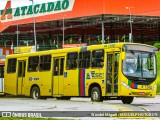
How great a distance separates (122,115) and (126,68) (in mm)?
7422

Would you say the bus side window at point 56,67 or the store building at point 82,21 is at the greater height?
the store building at point 82,21

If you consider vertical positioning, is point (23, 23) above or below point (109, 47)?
above

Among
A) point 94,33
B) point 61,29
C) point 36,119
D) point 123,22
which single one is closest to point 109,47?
point 36,119

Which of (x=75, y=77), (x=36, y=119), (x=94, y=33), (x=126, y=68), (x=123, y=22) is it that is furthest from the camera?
(x=94, y=33)

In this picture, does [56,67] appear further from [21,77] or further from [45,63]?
[21,77]

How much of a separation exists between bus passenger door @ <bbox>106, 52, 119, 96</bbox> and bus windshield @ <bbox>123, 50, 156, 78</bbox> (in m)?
0.54

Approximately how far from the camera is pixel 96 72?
2416 centimetres

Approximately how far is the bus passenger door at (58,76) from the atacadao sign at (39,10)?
155ft

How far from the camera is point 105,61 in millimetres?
23688

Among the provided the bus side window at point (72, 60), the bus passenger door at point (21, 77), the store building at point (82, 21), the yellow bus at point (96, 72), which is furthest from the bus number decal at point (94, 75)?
the store building at point (82, 21)

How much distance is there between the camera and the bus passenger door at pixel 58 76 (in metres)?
26.8

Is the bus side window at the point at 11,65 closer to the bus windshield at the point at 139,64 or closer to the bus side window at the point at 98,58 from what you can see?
the bus side window at the point at 98,58

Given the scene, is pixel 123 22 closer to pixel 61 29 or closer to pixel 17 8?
pixel 61 29

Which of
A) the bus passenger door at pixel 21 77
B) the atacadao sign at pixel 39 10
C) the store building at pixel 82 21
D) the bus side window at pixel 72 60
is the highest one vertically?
the atacadao sign at pixel 39 10
